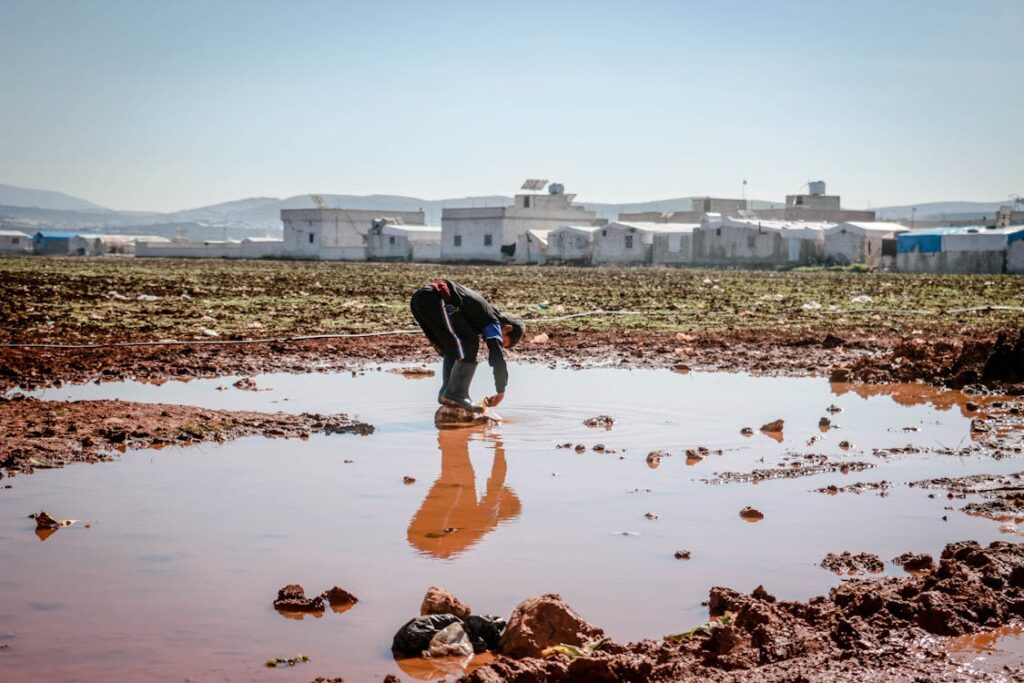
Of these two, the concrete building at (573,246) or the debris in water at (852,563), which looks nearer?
the debris in water at (852,563)

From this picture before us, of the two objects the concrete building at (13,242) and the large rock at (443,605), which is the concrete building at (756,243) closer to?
the large rock at (443,605)

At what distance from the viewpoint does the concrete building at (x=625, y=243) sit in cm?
7394

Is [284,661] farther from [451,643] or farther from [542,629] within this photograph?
[542,629]

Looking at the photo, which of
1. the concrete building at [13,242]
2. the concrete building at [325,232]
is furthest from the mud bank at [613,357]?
the concrete building at [13,242]

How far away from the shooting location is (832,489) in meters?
8.48

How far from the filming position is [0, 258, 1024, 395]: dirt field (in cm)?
1538

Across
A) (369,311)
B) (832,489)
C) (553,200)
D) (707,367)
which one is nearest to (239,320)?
(369,311)

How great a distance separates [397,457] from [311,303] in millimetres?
19001

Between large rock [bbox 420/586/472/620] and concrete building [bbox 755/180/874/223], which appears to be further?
concrete building [bbox 755/180/874/223]

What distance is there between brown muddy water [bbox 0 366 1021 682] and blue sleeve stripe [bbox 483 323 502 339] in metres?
0.88

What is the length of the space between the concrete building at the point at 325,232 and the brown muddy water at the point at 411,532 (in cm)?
8125

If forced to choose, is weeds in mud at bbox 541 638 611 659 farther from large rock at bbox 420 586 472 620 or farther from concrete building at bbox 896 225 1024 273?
concrete building at bbox 896 225 1024 273

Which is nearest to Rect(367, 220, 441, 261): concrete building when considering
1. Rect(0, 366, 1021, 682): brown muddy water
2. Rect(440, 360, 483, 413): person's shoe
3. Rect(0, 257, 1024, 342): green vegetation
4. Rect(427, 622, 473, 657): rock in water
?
Rect(0, 257, 1024, 342): green vegetation

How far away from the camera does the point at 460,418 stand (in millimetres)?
11586
